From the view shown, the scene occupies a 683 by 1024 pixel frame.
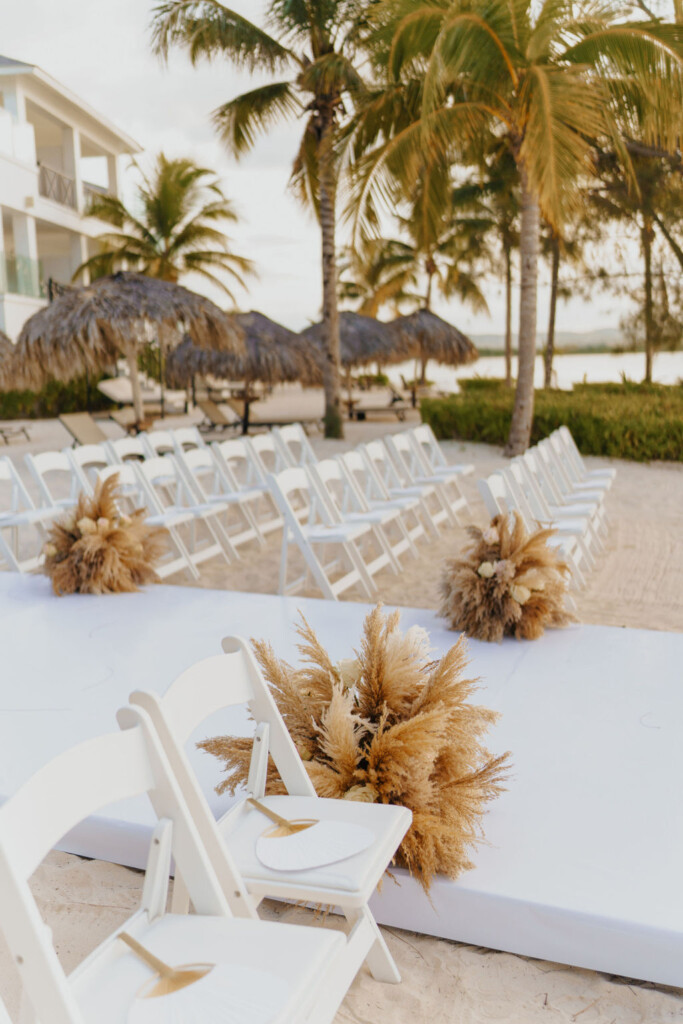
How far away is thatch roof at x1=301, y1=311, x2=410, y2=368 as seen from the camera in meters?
18.8

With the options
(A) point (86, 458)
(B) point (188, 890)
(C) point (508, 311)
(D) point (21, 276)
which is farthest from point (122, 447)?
(C) point (508, 311)

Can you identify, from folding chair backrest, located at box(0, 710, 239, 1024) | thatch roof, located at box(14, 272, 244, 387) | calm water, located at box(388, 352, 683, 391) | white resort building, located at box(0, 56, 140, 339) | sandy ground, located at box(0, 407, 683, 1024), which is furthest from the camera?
calm water, located at box(388, 352, 683, 391)

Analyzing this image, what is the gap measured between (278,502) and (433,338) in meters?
15.6

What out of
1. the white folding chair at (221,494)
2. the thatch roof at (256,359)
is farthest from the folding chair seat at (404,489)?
the thatch roof at (256,359)

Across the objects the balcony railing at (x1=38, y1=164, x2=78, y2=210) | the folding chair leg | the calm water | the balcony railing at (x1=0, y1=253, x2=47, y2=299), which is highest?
the balcony railing at (x1=38, y1=164, x2=78, y2=210)

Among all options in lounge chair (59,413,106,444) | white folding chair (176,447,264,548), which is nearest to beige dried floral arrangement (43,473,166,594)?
white folding chair (176,447,264,548)

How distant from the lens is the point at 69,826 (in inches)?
61.0

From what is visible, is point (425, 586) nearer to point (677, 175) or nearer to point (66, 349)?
point (66, 349)

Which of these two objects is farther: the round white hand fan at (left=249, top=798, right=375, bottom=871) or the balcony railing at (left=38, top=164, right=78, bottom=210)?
the balcony railing at (left=38, top=164, right=78, bottom=210)

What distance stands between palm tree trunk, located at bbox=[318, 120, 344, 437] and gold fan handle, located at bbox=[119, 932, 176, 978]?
12727 mm

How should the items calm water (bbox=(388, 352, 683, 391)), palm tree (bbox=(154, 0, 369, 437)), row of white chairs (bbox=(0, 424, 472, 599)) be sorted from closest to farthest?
row of white chairs (bbox=(0, 424, 472, 599))
palm tree (bbox=(154, 0, 369, 437))
calm water (bbox=(388, 352, 683, 391))

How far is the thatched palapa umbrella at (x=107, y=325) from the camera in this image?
37.7 ft

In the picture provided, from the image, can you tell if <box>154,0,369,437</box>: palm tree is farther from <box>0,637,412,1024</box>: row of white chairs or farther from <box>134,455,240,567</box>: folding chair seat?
<box>0,637,412,1024</box>: row of white chairs

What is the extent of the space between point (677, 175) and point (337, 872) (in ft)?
72.2
